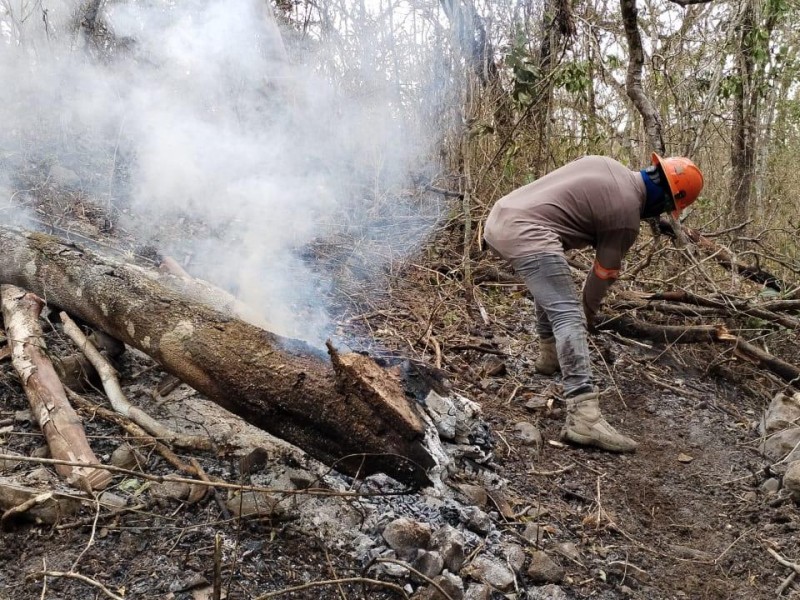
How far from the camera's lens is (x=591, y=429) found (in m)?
3.26

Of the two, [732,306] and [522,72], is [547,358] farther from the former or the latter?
[522,72]

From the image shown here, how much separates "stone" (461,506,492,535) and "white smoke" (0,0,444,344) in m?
3.24

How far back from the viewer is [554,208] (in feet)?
11.4

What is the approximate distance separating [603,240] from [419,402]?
152 cm

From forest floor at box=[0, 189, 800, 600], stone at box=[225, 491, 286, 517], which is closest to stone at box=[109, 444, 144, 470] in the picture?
forest floor at box=[0, 189, 800, 600]

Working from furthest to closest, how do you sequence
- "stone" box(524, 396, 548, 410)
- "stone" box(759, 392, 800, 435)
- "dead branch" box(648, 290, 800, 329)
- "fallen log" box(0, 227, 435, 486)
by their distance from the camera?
"dead branch" box(648, 290, 800, 329) → "stone" box(524, 396, 548, 410) → "stone" box(759, 392, 800, 435) → "fallen log" box(0, 227, 435, 486)

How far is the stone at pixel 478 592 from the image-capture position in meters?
2.03

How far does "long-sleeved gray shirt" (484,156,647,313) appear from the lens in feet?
11.2

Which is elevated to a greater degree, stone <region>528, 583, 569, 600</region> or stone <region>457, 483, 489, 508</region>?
stone <region>457, 483, 489, 508</region>

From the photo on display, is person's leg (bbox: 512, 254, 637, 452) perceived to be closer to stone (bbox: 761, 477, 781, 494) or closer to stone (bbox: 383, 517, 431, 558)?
stone (bbox: 761, 477, 781, 494)

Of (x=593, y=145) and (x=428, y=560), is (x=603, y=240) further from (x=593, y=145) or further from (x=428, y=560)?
(x=593, y=145)

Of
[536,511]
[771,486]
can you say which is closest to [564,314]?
[536,511]

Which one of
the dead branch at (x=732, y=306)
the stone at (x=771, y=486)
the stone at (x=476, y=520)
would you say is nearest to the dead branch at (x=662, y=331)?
the dead branch at (x=732, y=306)

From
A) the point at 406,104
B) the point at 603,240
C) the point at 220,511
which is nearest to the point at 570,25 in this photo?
the point at 406,104
